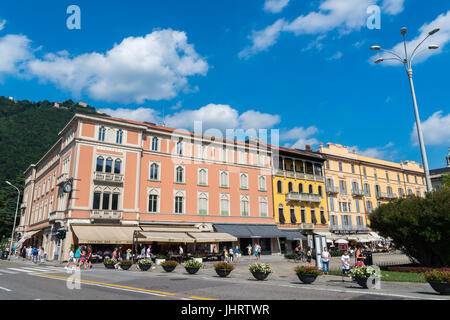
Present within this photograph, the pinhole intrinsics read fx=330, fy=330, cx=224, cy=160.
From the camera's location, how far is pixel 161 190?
123 ft

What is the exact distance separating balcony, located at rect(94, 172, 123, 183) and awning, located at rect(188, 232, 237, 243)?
9.37 m

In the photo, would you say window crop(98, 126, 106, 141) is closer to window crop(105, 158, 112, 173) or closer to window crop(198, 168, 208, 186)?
window crop(105, 158, 112, 173)

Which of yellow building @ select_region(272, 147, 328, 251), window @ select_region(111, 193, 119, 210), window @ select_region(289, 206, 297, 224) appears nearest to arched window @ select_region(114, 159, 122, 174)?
window @ select_region(111, 193, 119, 210)

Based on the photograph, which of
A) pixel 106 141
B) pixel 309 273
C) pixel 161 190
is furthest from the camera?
pixel 161 190

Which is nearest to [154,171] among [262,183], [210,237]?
[210,237]

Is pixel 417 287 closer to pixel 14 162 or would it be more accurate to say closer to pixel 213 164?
pixel 213 164

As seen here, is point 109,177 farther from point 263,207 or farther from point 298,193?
point 298,193

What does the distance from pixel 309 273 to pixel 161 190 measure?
25.5m

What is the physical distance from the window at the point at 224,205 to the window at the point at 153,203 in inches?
333

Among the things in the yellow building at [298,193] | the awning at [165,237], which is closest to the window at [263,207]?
the yellow building at [298,193]

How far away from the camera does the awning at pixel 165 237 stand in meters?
30.6

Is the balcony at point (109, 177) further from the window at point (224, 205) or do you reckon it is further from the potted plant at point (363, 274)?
the potted plant at point (363, 274)

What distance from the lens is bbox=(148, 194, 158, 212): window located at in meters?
36.2

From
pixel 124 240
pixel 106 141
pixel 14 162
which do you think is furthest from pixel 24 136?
pixel 124 240
